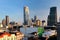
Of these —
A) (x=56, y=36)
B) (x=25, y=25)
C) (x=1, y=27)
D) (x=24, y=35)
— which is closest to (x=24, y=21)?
(x=25, y=25)

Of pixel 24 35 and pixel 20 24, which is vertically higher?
pixel 20 24

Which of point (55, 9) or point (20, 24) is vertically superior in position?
point (55, 9)

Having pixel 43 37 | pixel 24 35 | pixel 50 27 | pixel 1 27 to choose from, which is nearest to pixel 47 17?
pixel 50 27

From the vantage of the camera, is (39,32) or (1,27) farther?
(39,32)

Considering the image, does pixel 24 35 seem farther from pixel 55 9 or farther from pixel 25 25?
pixel 55 9

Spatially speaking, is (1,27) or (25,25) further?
(25,25)

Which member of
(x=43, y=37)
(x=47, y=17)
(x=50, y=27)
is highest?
(x=47, y=17)

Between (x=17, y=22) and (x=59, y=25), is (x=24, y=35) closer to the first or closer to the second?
(x=17, y=22)
